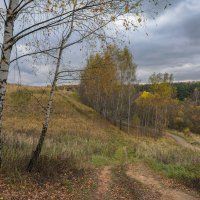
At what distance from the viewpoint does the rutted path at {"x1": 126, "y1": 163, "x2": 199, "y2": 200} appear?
30.2 feet

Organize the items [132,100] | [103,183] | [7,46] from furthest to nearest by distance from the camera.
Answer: [132,100] → [103,183] → [7,46]

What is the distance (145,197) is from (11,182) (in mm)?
3977

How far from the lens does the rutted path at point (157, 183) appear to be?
9.22m

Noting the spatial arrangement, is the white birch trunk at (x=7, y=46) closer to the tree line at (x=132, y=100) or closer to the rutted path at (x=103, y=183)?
the rutted path at (x=103, y=183)

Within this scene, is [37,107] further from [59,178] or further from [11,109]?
[59,178]

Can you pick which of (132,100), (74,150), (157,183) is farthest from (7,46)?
(132,100)

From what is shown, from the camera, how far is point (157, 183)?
10789 mm

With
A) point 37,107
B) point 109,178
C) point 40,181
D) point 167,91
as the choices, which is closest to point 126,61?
point 167,91

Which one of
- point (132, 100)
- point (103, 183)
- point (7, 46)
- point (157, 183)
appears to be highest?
point (7, 46)

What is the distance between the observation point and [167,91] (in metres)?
44.2

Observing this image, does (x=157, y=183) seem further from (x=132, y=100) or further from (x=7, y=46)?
(x=132, y=100)

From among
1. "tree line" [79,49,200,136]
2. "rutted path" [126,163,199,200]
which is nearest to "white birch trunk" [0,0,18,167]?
"rutted path" [126,163,199,200]

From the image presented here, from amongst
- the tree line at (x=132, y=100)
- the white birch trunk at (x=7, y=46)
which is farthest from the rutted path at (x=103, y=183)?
the tree line at (x=132, y=100)

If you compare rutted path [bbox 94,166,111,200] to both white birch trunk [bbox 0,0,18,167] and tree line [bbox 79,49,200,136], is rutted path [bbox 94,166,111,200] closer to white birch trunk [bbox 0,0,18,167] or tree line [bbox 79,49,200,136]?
white birch trunk [bbox 0,0,18,167]
